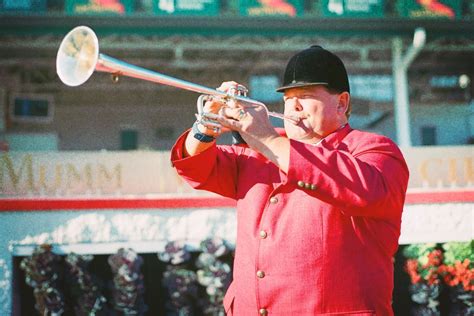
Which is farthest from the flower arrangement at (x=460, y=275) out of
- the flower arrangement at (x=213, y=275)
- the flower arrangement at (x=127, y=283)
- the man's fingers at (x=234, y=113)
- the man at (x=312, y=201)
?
the man's fingers at (x=234, y=113)

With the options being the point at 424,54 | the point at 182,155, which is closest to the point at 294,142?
the point at 182,155

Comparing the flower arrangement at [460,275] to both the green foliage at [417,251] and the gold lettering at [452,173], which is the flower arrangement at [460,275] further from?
the gold lettering at [452,173]

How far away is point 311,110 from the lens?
2.03 metres

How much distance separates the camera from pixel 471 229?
190 inches

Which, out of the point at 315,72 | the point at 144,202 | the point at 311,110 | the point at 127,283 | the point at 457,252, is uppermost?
the point at 315,72

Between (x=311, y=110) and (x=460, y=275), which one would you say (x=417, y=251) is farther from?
(x=311, y=110)

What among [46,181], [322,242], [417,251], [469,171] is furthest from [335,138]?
[469,171]

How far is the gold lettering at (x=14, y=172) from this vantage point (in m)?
4.57

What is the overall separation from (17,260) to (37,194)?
617mm

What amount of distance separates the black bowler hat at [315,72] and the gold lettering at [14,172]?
333 centimetres

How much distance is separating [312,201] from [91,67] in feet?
3.25

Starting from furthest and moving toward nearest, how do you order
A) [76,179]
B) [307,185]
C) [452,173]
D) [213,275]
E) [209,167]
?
[452,173], [76,179], [213,275], [209,167], [307,185]

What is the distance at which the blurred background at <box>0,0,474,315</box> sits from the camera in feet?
14.4

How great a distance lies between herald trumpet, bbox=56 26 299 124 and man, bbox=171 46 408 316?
0.08 m
